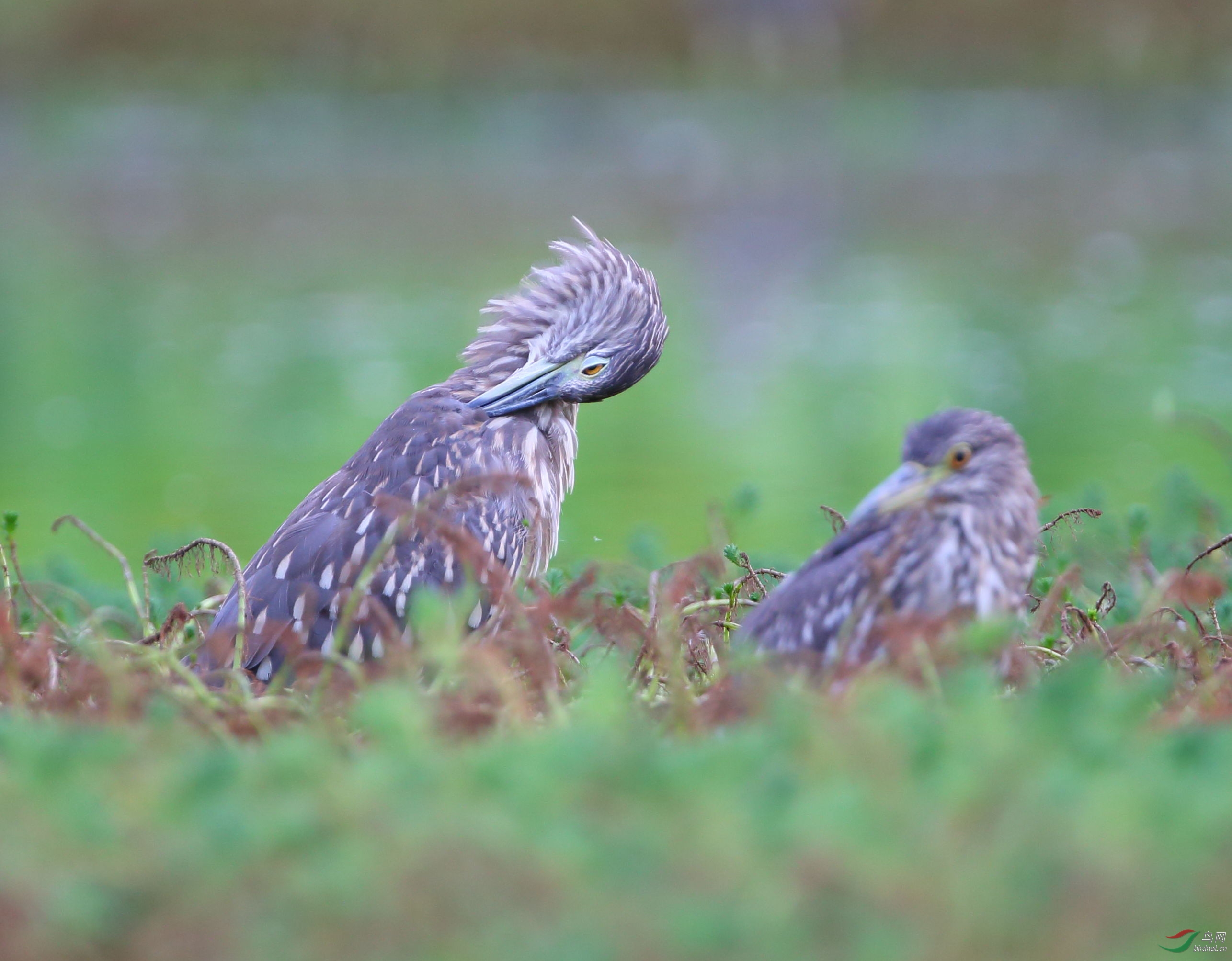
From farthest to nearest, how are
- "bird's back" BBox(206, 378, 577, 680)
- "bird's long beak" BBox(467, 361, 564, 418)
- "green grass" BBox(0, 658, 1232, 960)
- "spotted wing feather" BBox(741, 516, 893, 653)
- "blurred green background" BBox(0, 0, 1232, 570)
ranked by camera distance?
"blurred green background" BBox(0, 0, 1232, 570), "bird's long beak" BBox(467, 361, 564, 418), "bird's back" BBox(206, 378, 577, 680), "spotted wing feather" BBox(741, 516, 893, 653), "green grass" BBox(0, 658, 1232, 960)

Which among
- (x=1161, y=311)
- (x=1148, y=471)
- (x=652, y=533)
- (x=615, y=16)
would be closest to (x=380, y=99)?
(x=615, y=16)

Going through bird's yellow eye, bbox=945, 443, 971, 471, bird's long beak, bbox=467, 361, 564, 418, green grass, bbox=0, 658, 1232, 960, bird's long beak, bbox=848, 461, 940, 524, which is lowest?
green grass, bbox=0, 658, 1232, 960

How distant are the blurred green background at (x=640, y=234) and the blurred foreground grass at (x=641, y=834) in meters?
1.77

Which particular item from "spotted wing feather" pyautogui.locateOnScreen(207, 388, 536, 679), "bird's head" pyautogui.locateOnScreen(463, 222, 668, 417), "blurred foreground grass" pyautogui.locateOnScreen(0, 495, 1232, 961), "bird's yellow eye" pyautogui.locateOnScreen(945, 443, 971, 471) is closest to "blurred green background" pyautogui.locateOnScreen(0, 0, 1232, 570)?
"bird's head" pyautogui.locateOnScreen(463, 222, 668, 417)

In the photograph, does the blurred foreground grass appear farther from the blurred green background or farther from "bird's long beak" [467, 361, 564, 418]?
"bird's long beak" [467, 361, 564, 418]

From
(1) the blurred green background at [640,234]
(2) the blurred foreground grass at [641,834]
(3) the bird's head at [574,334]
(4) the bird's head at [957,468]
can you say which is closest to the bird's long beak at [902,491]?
(4) the bird's head at [957,468]

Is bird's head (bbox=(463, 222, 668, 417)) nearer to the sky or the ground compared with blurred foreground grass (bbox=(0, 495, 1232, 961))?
nearer to the sky

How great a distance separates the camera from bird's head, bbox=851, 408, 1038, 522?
307 cm

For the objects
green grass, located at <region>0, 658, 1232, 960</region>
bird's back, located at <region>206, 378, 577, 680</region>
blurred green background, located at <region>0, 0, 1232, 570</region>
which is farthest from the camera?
blurred green background, located at <region>0, 0, 1232, 570</region>

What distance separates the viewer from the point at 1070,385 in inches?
581

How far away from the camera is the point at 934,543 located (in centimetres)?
303

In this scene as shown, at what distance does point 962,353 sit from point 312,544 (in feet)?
40.7

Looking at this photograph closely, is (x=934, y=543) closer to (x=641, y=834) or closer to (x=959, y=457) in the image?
(x=959, y=457)

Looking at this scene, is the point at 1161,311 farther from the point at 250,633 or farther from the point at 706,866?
the point at 706,866
